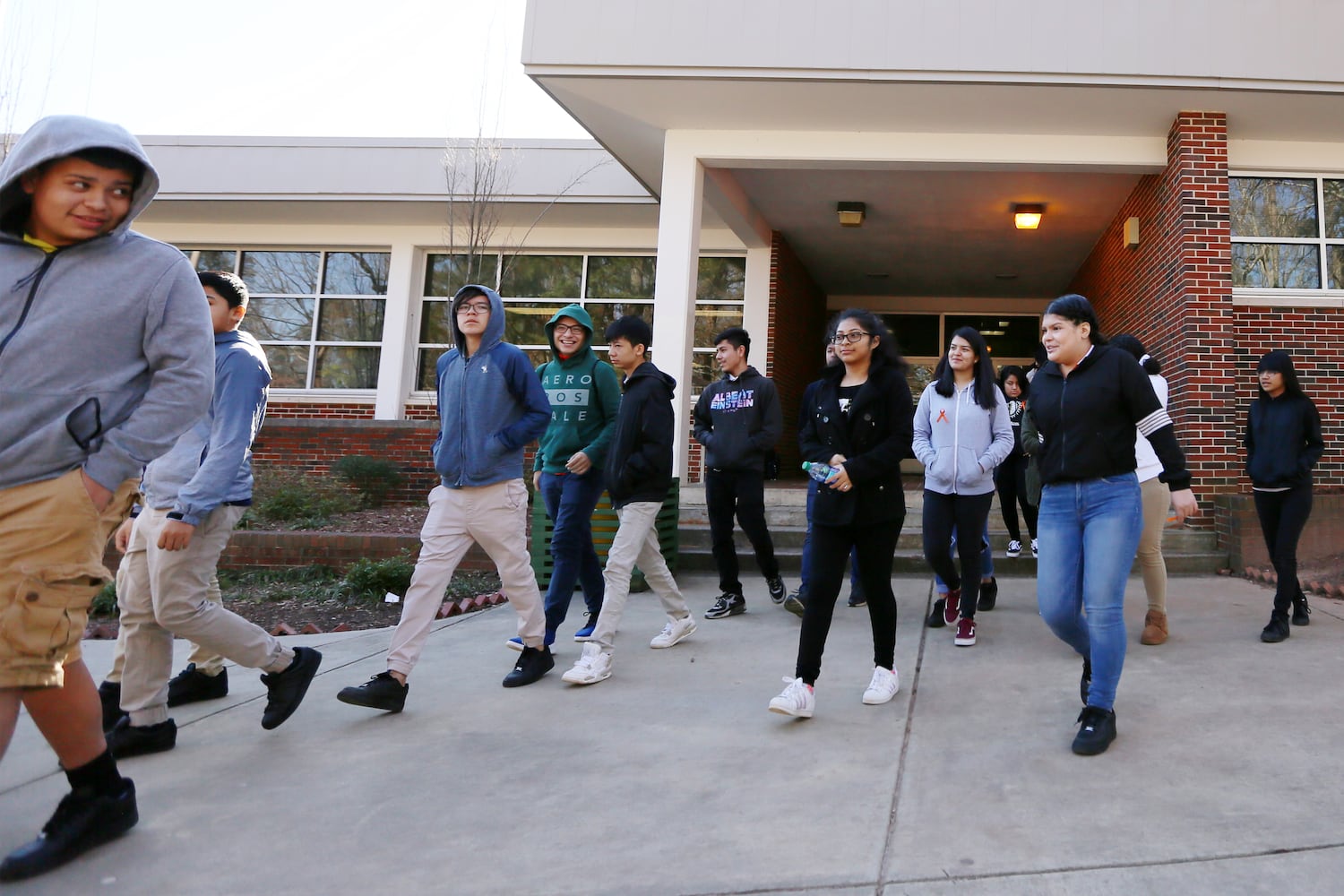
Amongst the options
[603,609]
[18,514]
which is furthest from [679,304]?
[18,514]

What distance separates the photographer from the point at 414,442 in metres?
11.3

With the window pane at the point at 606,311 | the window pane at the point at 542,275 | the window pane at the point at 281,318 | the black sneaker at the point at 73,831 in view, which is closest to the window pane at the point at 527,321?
the window pane at the point at 542,275

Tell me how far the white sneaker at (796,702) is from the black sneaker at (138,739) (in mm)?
2351

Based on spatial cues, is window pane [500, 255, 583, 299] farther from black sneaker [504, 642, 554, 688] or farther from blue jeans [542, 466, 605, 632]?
black sneaker [504, 642, 554, 688]

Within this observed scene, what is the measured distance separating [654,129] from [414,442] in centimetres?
495

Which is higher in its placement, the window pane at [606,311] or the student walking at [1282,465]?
the window pane at [606,311]

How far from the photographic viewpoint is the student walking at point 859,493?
363cm

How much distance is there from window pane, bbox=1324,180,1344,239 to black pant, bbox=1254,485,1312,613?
534 centimetres

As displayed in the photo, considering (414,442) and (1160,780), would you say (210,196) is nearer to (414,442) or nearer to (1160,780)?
(414,442)

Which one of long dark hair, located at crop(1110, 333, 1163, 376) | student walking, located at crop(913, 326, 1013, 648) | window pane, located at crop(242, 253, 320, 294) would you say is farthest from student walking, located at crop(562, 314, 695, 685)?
window pane, located at crop(242, 253, 320, 294)

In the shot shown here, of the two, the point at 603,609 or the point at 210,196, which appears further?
the point at 210,196

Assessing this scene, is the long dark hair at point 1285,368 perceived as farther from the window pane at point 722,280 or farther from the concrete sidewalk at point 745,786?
the window pane at point 722,280

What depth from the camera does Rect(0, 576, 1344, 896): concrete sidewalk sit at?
238cm

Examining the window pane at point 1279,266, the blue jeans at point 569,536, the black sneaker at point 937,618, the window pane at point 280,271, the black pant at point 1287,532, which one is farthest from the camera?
the window pane at point 280,271
